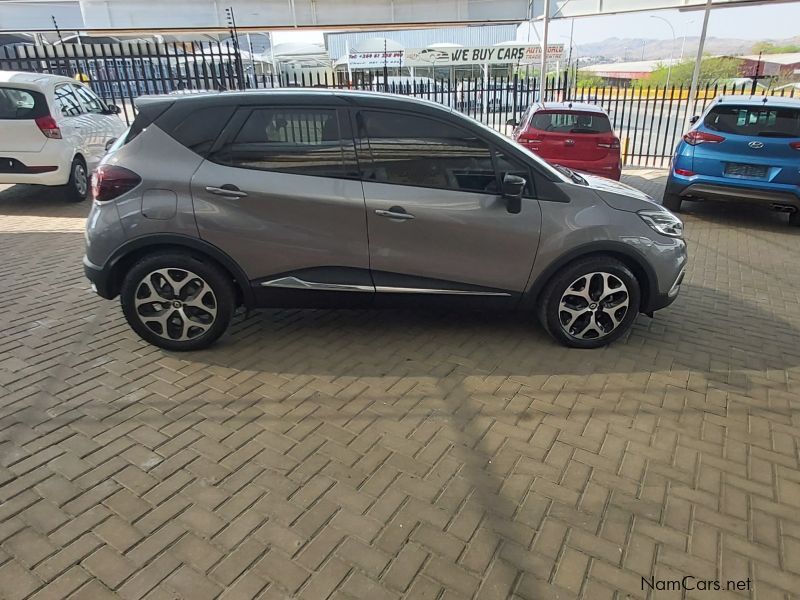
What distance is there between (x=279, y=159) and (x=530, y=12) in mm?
15765

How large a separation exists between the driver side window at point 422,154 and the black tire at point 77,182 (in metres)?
6.65

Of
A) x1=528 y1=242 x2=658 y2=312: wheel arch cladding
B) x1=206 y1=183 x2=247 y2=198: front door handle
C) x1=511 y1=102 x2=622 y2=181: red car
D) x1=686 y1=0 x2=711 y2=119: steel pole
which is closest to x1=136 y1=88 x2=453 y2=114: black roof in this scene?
x1=206 y1=183 x2=247 y2=198: front door handle

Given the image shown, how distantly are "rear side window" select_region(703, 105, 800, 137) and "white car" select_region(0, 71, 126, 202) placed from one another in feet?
30.7

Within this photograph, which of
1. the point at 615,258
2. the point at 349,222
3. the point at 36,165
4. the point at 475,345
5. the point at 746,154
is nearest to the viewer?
the point at 349,222

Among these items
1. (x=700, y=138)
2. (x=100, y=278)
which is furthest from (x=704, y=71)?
(x=100, y=278)

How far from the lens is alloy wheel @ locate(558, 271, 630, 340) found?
3.96 meters

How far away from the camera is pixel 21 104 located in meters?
7.76

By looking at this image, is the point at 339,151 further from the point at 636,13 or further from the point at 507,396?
the point at 636,13

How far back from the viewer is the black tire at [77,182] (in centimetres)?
841

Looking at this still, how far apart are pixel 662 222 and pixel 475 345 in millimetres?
1631

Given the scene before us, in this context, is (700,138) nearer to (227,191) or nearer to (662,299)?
(662,299)

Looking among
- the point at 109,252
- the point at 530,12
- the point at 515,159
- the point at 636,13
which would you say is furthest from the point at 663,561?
the point at 530,12

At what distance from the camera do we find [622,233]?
3.87 metres

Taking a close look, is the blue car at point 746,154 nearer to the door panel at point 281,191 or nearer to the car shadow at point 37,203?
the door panel at point 281,191
